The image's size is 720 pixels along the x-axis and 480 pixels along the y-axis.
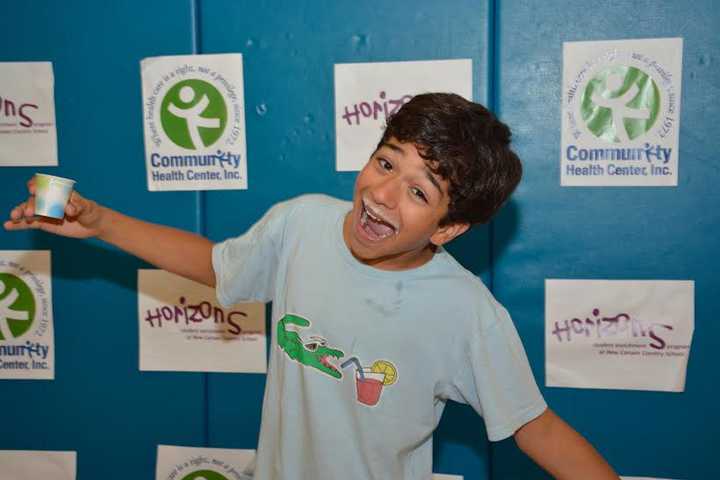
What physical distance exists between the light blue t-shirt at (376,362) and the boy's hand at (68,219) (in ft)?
0.82

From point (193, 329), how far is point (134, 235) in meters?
0.40

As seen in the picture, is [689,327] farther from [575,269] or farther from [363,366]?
[363,366]

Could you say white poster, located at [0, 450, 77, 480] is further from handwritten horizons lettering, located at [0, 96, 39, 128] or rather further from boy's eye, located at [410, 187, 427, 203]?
boy's eye, located at [410, 187, 427, 203]

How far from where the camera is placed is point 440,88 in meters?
1.26

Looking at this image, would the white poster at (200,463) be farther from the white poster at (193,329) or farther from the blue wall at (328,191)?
the white poster at (193,329)

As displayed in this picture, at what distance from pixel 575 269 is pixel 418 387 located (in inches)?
19.0

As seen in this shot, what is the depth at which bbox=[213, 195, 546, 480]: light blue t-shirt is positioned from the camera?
0.98 m

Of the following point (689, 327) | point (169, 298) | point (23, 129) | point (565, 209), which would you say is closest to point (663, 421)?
point (689, 327)

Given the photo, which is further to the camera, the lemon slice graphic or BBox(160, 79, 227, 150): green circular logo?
BBox(160, 79, 227, 150): green circular logo

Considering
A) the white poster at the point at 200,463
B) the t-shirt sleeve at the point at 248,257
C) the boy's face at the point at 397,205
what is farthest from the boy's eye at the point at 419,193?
the white poster at the point at 200,463

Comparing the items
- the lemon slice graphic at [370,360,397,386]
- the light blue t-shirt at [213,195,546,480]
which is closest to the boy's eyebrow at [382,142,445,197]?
the light blue t-shirt at [213,195,546,480]

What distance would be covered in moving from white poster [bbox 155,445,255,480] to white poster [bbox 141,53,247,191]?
61 cm

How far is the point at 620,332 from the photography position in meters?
1.28

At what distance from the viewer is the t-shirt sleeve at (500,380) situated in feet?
3.17
